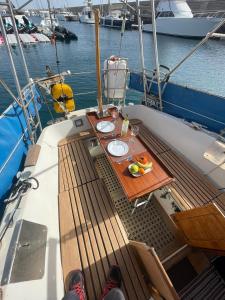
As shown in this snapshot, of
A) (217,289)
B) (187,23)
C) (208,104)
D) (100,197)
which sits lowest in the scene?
(217,289)

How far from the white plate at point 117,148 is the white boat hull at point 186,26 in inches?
1244

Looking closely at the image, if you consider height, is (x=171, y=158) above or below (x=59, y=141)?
below

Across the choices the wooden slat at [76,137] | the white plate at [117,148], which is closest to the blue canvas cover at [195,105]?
the wooden slat at [76,137]

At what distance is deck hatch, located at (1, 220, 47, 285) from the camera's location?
173 centimetres

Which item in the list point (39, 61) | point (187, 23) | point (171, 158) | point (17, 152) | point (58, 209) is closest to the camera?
point (58, 209)

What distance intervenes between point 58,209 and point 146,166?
5.28 ft

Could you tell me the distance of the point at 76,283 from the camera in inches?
78.0

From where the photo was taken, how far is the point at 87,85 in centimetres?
1125

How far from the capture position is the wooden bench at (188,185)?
296 cm

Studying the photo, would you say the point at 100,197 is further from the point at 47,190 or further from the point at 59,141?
the point at 59,141

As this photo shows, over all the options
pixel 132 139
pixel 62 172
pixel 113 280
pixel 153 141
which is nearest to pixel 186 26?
pixel 153 141

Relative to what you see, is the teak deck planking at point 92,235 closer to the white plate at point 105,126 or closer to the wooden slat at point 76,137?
the wooden slat at point 76,137

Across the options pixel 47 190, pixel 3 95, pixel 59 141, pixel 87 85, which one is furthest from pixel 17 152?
pixel 87 85

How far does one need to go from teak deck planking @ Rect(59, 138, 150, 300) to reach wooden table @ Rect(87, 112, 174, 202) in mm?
796
